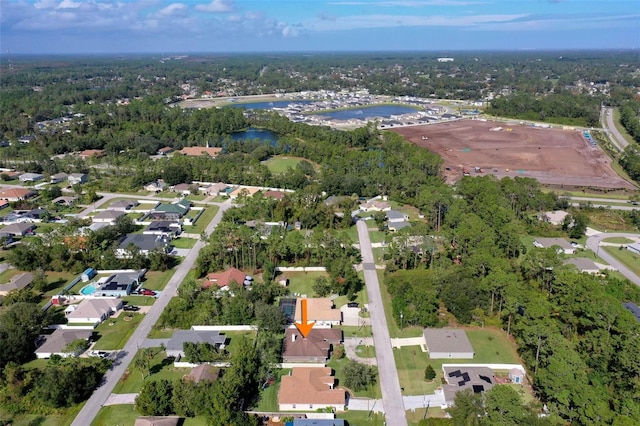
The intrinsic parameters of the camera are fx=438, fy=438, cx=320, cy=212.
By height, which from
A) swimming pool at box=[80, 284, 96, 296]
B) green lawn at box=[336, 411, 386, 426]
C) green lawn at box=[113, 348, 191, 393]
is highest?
swimming pool at box=[80, 284, 96, 296]

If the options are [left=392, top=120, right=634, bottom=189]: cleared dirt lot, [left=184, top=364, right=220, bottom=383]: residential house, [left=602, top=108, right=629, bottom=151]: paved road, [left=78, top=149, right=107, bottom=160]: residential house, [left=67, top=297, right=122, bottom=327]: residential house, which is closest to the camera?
[left=184, top=364, right=220, bottom=383]: residential house

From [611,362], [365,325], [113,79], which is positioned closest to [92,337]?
[365,325]

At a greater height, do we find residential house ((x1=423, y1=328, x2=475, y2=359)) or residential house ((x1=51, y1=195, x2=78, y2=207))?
residential house ((x1=51, y1=195, x2=78, y2=207))

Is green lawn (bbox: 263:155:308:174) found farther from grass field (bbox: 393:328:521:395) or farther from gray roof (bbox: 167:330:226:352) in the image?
grass field (bbox: 393:328:521:395)

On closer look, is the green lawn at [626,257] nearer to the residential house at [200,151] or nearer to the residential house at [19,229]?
the residential house at [19,229]

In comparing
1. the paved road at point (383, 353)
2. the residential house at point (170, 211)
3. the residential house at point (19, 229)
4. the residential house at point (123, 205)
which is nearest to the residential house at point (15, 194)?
the residential house at point (19, 229)

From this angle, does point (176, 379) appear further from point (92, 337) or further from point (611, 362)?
point (611, 362)

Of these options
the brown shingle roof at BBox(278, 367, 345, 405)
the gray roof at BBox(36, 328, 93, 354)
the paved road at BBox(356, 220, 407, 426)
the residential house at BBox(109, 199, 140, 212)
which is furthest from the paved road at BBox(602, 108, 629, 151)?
the gray roof at BBox(36, 328, 93, 354)
